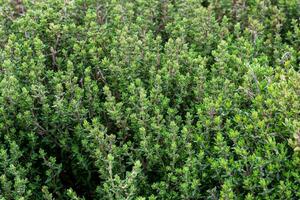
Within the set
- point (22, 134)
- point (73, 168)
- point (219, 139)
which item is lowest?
point (73, 168)

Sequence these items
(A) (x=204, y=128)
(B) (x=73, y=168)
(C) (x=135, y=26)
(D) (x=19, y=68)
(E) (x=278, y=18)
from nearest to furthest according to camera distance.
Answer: (A) (x=204, y=128)
(B) (x=73, y=168)
(D) (x=19, y=68)
(C) (x=135, y=26)
(E) (x=278, y=18)

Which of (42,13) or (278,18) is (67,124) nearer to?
(42,13)

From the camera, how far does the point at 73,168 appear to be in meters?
3.98

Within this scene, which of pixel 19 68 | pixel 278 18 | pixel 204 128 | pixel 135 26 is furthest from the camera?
pixel 278 18

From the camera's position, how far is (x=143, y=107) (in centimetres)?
374

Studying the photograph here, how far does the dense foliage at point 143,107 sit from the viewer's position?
11.1 ft

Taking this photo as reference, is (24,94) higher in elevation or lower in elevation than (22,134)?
higher

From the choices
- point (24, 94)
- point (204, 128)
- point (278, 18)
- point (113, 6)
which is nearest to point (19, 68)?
point (24, 94)

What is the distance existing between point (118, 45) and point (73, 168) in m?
1.29

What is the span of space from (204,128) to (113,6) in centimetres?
213

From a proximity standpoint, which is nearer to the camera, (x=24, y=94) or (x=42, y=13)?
(x=24, y=94)

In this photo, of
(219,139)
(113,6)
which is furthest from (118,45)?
(219,139)

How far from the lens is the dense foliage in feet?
11.1

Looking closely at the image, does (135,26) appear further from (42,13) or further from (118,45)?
(42,13)
